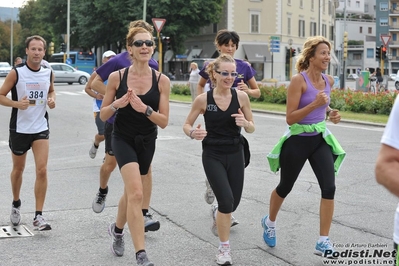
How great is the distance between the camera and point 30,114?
272 inches

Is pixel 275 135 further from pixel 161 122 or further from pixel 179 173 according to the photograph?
pixel 161 122

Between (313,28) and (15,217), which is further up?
(313,28)

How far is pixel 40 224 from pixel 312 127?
2.73m

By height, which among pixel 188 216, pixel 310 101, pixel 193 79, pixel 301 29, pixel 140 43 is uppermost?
pixel 301 29

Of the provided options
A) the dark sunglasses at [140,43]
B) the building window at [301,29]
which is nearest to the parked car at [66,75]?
the building window at [301,29]

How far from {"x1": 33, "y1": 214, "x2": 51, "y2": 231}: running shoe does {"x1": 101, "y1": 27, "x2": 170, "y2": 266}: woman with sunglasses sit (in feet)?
4.12

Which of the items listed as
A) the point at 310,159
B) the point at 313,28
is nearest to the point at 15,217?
the point at 310,159

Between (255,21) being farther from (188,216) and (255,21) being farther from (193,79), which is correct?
(188,216)

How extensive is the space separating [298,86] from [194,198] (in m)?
3.01

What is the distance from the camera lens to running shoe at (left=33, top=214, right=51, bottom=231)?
22.0 ft

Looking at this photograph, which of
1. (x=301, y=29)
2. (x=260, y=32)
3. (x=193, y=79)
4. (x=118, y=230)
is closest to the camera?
(x=118, y=230)

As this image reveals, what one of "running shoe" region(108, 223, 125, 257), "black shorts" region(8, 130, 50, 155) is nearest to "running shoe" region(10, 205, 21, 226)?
"black shorts" region(8, 130, 50, 155)

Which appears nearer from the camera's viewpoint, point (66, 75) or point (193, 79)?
point (193, 79)

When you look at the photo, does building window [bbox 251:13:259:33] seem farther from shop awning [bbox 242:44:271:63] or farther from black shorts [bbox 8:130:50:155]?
black shorts [bbox 8:130:50:155]
